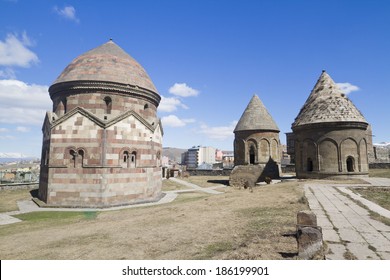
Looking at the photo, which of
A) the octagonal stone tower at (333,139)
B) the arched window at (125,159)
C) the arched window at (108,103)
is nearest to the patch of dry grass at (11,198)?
the arched window at (125,159)

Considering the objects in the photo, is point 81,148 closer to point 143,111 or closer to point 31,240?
point 143,111

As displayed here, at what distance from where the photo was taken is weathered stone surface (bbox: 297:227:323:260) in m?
4.94

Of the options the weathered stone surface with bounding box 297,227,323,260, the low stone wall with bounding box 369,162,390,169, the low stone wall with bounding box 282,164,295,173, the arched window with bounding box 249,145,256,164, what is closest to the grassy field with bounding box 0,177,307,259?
the weathered stone surface with bounding box 297,227,323,260

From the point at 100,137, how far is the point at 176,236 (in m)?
10.5

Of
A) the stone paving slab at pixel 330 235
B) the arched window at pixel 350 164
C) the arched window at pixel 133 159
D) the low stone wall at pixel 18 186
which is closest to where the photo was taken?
the stone paving slab at pixel 330 235

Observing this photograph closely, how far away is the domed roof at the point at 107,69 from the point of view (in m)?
17.4

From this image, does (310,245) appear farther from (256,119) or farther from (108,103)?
(256,119)

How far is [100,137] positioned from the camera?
16031mm

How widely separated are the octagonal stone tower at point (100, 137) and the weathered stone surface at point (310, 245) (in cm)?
1302

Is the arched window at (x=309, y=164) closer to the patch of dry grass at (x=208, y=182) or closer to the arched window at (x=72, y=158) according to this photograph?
the patch of dry grass at (x=208, y=182)

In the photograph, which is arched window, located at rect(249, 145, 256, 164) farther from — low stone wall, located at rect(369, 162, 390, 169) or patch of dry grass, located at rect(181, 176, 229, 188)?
low stone wall, located at rect(369, 162, 390, 169)

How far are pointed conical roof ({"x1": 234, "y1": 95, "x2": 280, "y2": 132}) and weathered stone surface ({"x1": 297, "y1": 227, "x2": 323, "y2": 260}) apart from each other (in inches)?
1060

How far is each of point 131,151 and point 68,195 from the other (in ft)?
15.4

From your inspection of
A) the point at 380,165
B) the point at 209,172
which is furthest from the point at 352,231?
the point at 209,172
